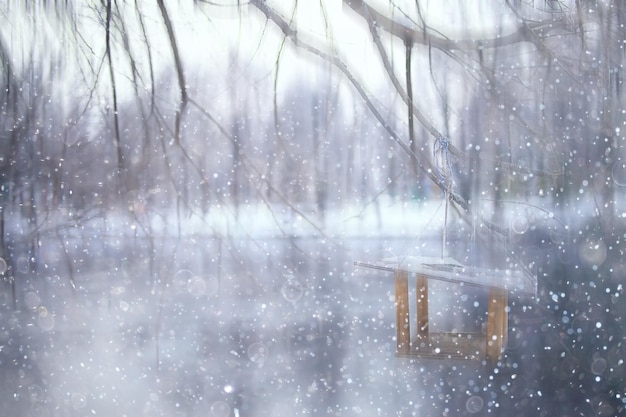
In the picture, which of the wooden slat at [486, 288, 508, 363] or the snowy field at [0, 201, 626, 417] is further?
the snowy field at [0, 201, 626, 417]

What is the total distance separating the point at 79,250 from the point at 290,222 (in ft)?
2.79

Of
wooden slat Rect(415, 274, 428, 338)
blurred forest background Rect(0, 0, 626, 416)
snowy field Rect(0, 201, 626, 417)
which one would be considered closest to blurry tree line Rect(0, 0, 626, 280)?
blurred forest background Rect(0, 0, 626, 416)

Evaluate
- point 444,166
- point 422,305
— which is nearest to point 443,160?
point 444,166

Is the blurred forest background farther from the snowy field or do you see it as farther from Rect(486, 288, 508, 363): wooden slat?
Rect(486, 288, 508, 363): wooden slat

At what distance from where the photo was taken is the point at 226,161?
178 centimetres

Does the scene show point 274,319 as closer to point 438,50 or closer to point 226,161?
point 226,161

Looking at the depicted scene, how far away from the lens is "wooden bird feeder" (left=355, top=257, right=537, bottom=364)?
1261 mm

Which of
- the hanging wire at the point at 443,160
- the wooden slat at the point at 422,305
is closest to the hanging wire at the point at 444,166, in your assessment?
the hanging wire at the point at 443,160

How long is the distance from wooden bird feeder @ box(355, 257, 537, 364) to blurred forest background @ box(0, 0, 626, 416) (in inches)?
9.1

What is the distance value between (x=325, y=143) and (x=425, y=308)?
2.11ft

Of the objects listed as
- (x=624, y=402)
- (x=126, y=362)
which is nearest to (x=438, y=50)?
(x=624, y=402)

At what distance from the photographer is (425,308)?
1493 mm

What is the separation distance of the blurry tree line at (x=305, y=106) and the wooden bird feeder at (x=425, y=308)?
10.5 inches

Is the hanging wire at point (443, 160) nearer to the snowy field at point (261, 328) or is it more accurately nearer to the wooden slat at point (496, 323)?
the snowy field at point (261, 328)
